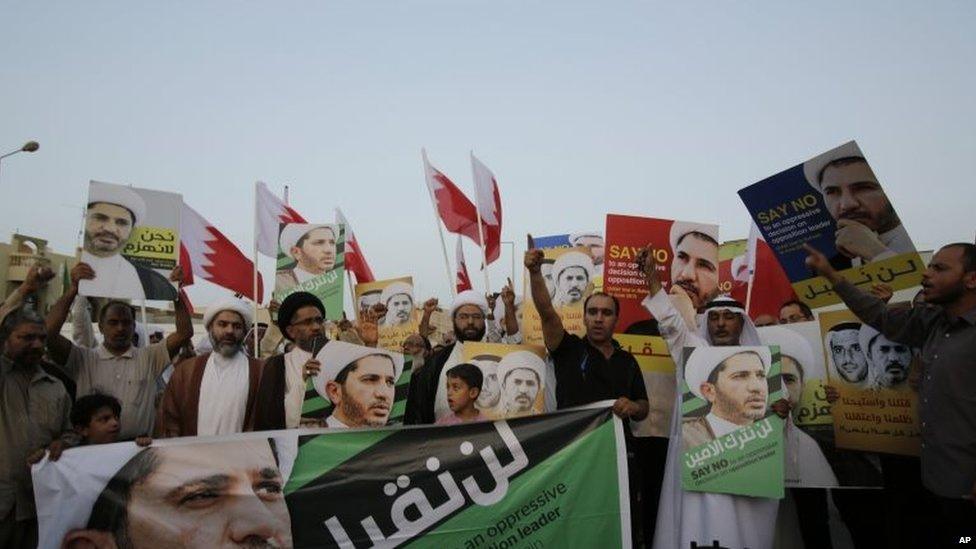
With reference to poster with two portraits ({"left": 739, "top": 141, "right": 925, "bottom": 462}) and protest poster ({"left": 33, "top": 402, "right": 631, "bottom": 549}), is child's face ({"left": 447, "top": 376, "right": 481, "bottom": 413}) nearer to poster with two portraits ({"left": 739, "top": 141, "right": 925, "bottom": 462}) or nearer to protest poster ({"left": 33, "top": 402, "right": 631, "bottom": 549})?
protest poster ({"left": 33, "top": 402, "right": 631, "bottom": 549})

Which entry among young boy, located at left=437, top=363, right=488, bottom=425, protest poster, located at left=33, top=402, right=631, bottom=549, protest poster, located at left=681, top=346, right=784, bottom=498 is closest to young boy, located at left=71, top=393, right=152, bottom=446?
protest poster, located at left=33, top=402, right=631, bottom=549

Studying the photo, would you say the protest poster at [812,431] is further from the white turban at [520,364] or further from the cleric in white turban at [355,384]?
the cleric in white turban at [355,384]

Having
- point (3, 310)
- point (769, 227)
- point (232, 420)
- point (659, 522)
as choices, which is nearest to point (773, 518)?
point (659, 522)

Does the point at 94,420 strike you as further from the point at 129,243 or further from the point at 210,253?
the point at 210,253

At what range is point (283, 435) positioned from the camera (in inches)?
174

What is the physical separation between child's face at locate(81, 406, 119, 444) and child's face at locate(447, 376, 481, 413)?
6.59 feet

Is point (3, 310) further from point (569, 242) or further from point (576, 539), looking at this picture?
point (569, 242)

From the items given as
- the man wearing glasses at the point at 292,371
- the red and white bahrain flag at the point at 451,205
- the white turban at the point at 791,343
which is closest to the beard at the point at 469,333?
the man wearing glasses at the point at 292,371

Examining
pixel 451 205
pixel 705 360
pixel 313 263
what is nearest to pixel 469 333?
pixel 705 360

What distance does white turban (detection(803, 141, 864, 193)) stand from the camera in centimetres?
518

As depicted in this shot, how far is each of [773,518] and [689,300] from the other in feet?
7.38

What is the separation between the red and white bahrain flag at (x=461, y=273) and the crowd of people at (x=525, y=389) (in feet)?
16.7

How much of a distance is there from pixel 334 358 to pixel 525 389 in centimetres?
142

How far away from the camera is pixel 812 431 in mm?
5355
